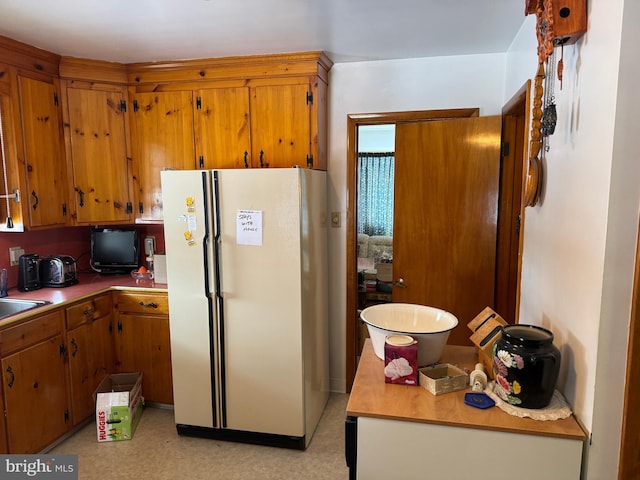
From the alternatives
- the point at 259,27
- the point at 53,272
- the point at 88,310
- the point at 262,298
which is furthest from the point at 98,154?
the point at 262,298

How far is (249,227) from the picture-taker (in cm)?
233

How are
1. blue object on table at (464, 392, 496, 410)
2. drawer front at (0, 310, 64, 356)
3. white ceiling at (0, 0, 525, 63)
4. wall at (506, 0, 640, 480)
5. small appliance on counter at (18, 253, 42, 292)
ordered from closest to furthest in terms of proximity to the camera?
wall at (506, 0, 640, 480) < blue object on table at (464, 392, 496, 410) < white ceiling at (0, 0, 525, 63) < drawer front at (0, 310, 64, 356) < small appliance on counter at (18, 253, 42, 292)

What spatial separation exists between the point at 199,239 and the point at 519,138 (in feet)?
6.64

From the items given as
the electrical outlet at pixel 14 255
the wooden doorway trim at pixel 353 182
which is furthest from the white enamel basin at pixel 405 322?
the electrical outlet at pixel 14 255

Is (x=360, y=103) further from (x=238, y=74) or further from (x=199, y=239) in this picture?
(x=199, y=239)

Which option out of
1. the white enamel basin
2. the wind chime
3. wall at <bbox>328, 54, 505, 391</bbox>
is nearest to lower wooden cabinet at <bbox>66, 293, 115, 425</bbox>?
wall at <bbox>328, 54, 505, 391</bbox>

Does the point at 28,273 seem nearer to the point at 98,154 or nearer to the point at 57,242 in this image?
the point at 57,242

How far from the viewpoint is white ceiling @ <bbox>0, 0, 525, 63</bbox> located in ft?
6.43

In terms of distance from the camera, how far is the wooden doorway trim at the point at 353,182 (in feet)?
9.12

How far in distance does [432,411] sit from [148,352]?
213 cm

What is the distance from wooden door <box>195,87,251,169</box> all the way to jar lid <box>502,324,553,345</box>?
1937 mm

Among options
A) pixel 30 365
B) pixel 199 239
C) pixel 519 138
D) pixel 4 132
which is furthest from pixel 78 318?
pixel 519 138

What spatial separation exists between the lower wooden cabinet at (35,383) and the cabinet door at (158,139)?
1012 millimetres

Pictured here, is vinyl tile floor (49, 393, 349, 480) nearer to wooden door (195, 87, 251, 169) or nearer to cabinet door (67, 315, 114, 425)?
cabinet door (67, 315, 114, 425)
